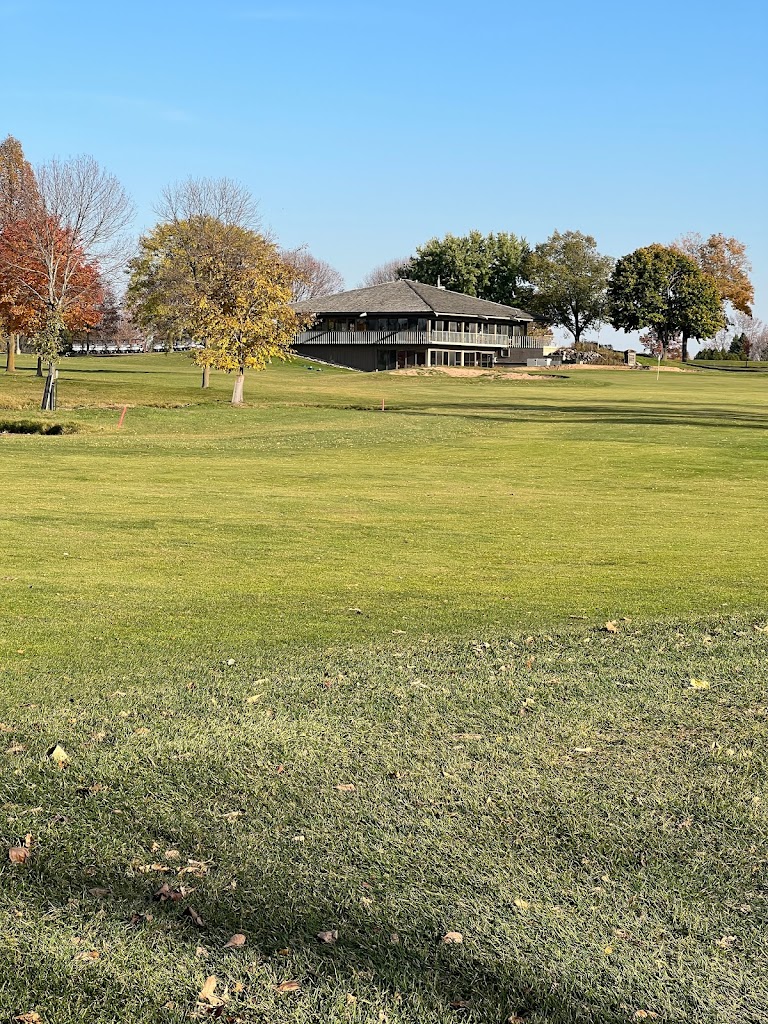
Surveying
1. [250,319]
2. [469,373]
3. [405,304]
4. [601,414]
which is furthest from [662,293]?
[250,319]

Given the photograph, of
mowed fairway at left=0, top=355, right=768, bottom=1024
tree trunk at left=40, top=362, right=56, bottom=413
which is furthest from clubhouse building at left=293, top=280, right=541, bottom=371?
mowed fairway at left=0, top=355, right=768, bottom=1024

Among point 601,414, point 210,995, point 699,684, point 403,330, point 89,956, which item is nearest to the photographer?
point 210,995

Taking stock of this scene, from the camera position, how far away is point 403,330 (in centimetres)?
10400

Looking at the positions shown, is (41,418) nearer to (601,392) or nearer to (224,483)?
(224,483)

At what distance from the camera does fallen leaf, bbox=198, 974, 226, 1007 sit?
3.97m

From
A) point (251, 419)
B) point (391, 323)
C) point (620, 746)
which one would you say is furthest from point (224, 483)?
point (391, 323)

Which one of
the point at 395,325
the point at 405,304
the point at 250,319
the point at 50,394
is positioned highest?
the point at 405,304

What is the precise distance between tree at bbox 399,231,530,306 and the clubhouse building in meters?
24.0

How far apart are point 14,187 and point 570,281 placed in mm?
83367

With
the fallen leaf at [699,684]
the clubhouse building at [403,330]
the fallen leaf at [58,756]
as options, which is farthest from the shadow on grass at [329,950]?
the clubhouse building at [403,330]

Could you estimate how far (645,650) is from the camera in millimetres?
8719

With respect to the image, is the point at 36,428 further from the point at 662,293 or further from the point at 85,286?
the point at 662,293

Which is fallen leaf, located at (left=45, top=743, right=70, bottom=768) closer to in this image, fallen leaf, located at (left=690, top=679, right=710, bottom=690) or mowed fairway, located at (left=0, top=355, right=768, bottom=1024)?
mowed fairway, located at (left=0, top=355, right=768, bottom=1024)

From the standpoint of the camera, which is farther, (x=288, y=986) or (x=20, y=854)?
(x=20, y=854)
